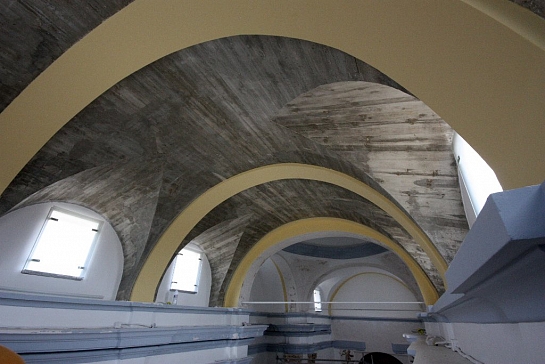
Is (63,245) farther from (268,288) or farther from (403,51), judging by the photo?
(268,288)

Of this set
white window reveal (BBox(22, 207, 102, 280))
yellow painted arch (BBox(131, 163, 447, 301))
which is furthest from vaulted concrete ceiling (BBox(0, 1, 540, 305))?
white window reveal (BBox(22, 207, 102, 280))

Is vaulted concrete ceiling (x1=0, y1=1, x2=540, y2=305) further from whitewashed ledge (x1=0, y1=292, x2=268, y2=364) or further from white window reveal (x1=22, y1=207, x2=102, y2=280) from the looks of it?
whitewashed ledge (x1=0, y1=292, x2=268, y2=364)

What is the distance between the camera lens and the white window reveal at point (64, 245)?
6102mm

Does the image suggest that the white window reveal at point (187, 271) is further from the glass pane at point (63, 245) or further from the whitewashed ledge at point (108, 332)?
the glass pane at point (63, 245)

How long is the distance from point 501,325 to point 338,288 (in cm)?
1695

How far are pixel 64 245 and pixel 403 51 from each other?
7.56m

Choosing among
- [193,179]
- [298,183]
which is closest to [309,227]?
[298,183]

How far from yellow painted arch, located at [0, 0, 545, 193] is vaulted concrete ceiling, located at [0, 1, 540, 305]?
0.26 meters

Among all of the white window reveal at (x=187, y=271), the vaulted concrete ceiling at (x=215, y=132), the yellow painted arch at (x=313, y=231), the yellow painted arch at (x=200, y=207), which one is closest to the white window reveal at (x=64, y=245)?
the vaulted concrete ceiling at (x=215, y=132)

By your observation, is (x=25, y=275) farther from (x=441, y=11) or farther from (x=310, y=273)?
(x=310, y=273)

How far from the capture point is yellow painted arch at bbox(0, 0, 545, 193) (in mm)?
1429

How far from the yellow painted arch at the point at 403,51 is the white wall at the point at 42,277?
7.84 feet

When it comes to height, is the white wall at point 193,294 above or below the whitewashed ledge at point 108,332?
above

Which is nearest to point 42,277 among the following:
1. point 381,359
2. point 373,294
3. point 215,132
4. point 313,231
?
point 215,132
